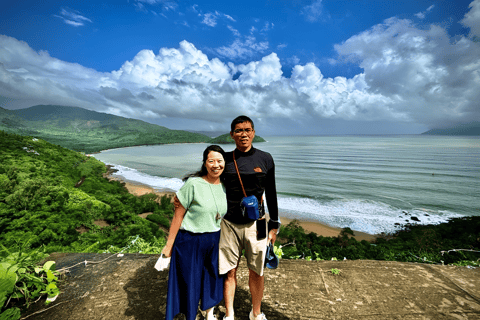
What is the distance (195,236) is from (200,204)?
358 mm

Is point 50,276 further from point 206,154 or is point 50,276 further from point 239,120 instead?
point 239,120

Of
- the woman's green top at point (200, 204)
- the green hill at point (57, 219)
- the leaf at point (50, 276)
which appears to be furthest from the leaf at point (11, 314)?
the green hill at point (57, 219)

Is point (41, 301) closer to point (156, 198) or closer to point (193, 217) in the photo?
point (193, 217)

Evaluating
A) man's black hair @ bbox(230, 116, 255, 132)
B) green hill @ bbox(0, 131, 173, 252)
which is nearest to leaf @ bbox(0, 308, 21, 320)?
man's black hair @ bbox(230, 116, 255, 132)

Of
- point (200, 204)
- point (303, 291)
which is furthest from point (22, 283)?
point (303, 291)

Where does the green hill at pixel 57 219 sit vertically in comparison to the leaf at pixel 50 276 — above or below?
below

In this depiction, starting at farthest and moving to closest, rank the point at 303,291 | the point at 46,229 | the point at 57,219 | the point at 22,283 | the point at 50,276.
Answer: the point at 57,219 < the point at 46,229 < the point at 303,291 < the point at 50,276 < the point at 22,283

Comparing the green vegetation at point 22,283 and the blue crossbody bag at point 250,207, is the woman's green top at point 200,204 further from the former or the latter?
the green vegetation at point 22,283

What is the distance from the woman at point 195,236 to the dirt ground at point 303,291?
27.5 inches

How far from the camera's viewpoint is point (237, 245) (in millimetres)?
2277

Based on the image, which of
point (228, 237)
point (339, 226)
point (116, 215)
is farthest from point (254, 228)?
point (339, 226)

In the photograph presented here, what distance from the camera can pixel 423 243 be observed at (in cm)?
1137

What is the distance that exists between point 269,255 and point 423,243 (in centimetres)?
1411

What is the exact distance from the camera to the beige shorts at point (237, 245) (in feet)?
7.33
